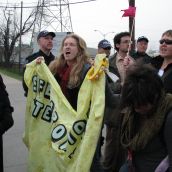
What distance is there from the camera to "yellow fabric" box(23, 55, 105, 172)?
3801 mm

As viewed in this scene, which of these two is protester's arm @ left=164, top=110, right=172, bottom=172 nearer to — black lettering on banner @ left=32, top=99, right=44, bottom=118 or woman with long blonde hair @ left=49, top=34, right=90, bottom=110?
woman with long blonde hair @ left=49, top=34, right=90, bottom=110

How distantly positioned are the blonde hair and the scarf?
1.64 m

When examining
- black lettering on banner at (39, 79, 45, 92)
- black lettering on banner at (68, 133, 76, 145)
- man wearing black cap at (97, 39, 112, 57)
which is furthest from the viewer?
man wearing black cap at (97, 39, 112, 57)

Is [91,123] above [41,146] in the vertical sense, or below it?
above

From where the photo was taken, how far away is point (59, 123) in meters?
4.19

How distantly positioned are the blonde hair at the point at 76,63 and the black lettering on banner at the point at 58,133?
0.47m

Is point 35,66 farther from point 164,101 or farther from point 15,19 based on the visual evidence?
point 15,19

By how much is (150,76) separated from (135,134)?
15.1 inches

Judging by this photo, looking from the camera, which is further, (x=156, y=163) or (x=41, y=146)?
(x=41, y=146)

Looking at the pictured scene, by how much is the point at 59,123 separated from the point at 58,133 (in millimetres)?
96

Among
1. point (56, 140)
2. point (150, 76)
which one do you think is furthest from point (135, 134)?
point (56, 140)

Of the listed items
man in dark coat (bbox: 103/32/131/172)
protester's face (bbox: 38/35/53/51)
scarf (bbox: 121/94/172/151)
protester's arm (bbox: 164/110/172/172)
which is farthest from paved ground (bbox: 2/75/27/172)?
protester's arm (bbox: 164/110/172/172)

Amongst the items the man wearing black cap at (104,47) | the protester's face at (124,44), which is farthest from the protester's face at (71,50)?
the man wearing black cap at (104,47)

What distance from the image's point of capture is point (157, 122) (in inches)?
102
